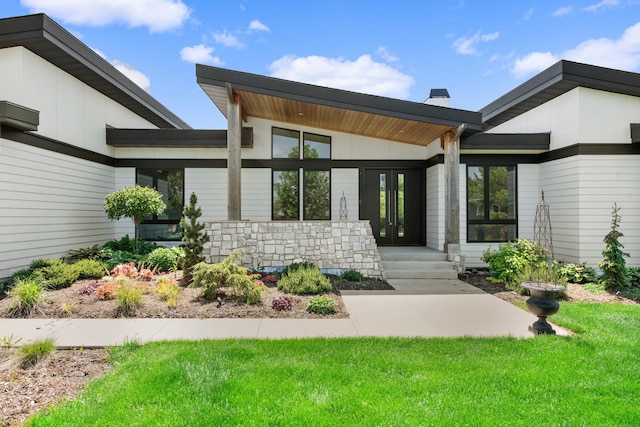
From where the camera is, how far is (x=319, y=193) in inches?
442

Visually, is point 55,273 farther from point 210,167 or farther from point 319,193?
point 319,193

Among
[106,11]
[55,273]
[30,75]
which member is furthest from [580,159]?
[106,11]

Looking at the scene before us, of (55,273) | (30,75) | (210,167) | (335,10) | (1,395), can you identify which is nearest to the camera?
(1,395)

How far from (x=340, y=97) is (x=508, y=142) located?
4.97 m

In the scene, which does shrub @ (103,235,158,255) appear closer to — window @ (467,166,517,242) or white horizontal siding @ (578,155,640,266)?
window @ (467,166,517,242)

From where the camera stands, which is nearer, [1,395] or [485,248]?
[1,395]

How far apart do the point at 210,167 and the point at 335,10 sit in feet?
18.4

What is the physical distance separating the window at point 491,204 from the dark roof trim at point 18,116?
412 inches

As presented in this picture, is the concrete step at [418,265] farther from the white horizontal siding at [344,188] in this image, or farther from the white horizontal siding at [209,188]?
the white horizontal siding at [209,188]

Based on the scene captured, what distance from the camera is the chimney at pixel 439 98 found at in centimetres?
1215

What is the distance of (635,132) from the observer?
27.8 ft

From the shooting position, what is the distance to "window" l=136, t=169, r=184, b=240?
10836mm

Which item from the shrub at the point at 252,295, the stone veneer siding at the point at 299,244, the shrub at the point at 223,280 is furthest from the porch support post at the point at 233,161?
the shrub at the point at 252,295

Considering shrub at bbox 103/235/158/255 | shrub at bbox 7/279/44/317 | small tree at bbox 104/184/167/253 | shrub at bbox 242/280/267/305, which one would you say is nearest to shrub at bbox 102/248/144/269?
shrub at bbox 103/235/158/255
